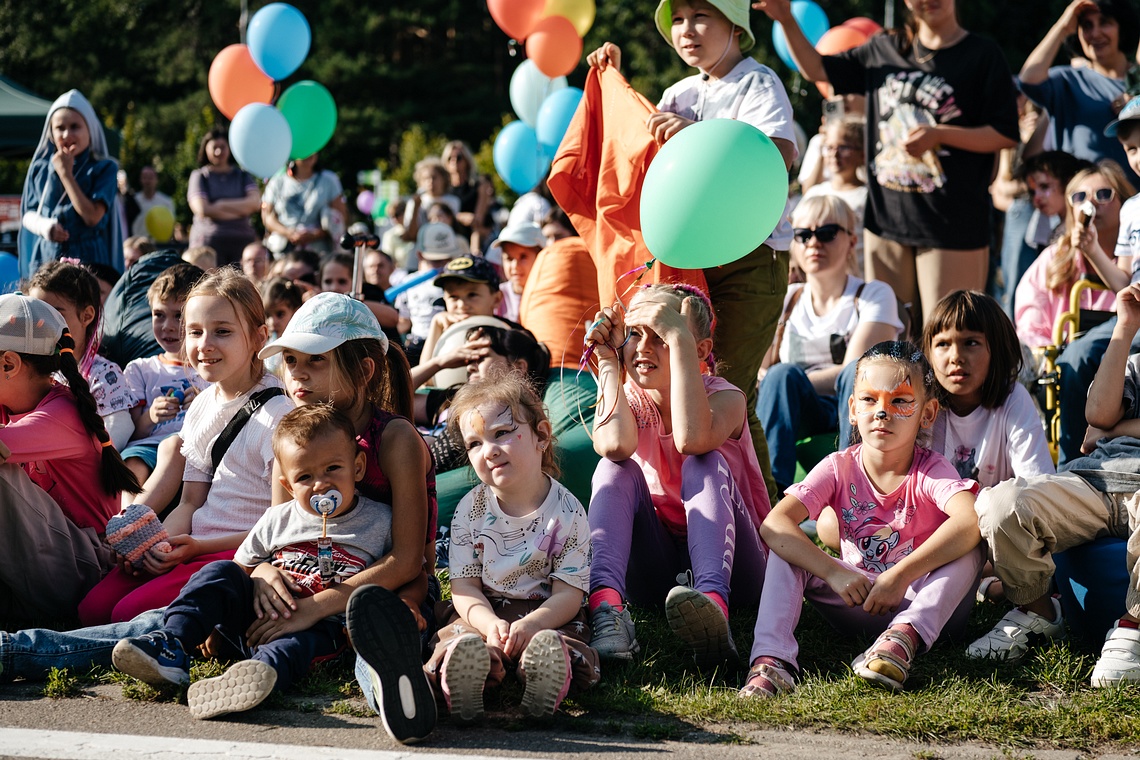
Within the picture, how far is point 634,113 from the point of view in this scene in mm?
4777

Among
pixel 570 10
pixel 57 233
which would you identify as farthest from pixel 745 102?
pixel 570 10

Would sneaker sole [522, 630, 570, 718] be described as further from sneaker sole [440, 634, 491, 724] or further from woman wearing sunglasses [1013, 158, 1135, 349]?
woman wearing sunglasses [1013, 158, 1135, 349]

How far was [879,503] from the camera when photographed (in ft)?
12.3

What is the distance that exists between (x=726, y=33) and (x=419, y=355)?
269 centimetres

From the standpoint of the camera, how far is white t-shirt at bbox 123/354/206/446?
526 cm

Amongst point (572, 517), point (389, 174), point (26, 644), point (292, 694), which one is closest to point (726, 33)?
point (572, 517)

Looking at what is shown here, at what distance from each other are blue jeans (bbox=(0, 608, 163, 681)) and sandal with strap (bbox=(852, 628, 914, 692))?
6.59 feet

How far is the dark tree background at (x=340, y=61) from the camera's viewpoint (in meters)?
28.0

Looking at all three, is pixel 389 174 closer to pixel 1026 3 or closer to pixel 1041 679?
pixel 1026 3

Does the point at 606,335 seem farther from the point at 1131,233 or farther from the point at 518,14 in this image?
the point at 518,14

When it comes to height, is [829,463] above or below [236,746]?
above

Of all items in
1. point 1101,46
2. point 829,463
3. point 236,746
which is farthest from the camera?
point 1101,46

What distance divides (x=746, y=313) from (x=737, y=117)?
748 mm

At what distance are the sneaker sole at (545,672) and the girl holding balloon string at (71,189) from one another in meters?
5.45
